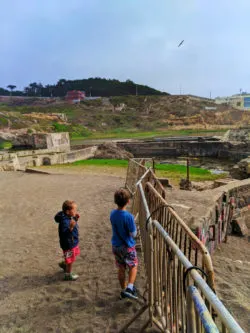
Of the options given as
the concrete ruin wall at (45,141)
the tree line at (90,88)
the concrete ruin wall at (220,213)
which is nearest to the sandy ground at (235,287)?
the concrete ruin wall at (220,213)

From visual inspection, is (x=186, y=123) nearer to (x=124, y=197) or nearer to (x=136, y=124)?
(x=136, y=124)

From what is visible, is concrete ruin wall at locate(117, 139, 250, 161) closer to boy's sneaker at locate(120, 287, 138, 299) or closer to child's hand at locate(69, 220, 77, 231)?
child's hand at locate(69, 220, 77, 231)

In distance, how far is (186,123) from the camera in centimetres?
→ 7550

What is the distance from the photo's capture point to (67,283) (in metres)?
4.42

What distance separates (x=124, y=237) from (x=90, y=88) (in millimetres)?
137233

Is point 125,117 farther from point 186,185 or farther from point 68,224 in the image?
point 68,224

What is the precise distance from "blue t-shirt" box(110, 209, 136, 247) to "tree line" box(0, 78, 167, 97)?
124937mm

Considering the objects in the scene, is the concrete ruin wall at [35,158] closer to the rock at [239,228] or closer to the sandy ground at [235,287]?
the rock at [239,228]

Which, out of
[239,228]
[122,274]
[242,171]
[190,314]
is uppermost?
[190,314]

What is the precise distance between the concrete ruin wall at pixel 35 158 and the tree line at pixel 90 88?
10082 cm

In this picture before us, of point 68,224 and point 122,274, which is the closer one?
point 122,274

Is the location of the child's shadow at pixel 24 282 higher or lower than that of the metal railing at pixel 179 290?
lower

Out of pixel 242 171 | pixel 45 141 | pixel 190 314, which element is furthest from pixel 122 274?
pixel 45 141

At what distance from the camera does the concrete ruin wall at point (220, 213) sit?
22.2ft
